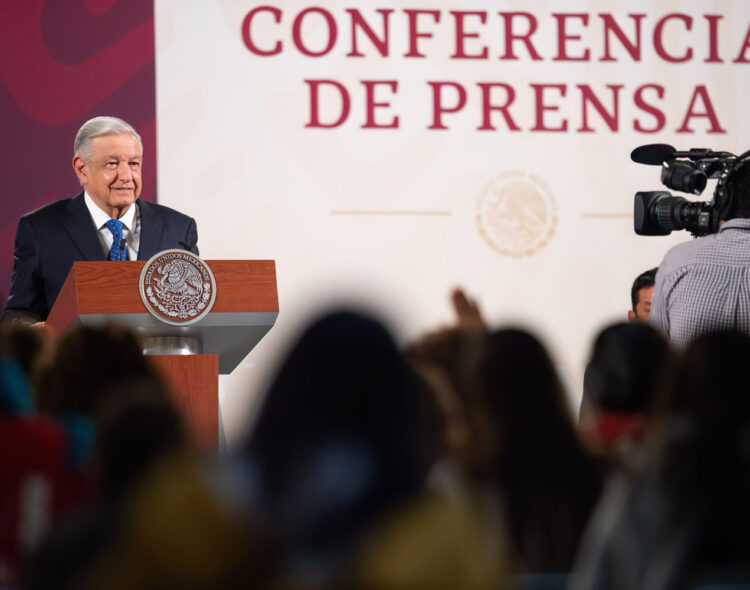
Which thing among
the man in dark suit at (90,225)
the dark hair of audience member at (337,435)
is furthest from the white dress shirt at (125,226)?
the dark hair of audience member at (337,435)

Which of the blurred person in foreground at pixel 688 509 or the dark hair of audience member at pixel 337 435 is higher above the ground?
the dark hair of audience member at pixel 337 435

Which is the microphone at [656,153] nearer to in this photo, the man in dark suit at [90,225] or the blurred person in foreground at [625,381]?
the man in dark suit at [90,225]

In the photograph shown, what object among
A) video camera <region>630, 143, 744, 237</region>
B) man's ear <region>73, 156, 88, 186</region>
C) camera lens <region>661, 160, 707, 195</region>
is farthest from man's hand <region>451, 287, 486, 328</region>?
man's ear <region>73, 156, 88, 186</region>

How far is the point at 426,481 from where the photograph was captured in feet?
3.21

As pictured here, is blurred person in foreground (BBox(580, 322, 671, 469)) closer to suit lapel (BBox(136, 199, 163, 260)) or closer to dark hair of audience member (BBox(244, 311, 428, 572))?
dark hair of audience member (BBox(244, 311, 428, 572))

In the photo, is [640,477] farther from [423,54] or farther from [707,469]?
[423,54]

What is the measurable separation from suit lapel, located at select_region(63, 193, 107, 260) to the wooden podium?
95cm

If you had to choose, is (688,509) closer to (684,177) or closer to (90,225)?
(684,177)

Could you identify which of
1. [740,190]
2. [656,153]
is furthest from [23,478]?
[656,153]

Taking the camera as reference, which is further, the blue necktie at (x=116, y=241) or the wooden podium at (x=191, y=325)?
the blue necktie at (x=116, y=241)

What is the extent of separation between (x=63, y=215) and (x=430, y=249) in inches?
76.4

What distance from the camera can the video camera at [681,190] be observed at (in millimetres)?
3467

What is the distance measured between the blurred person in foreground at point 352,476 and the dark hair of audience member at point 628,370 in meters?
0.77

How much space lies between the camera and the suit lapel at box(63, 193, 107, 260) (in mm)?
3795
